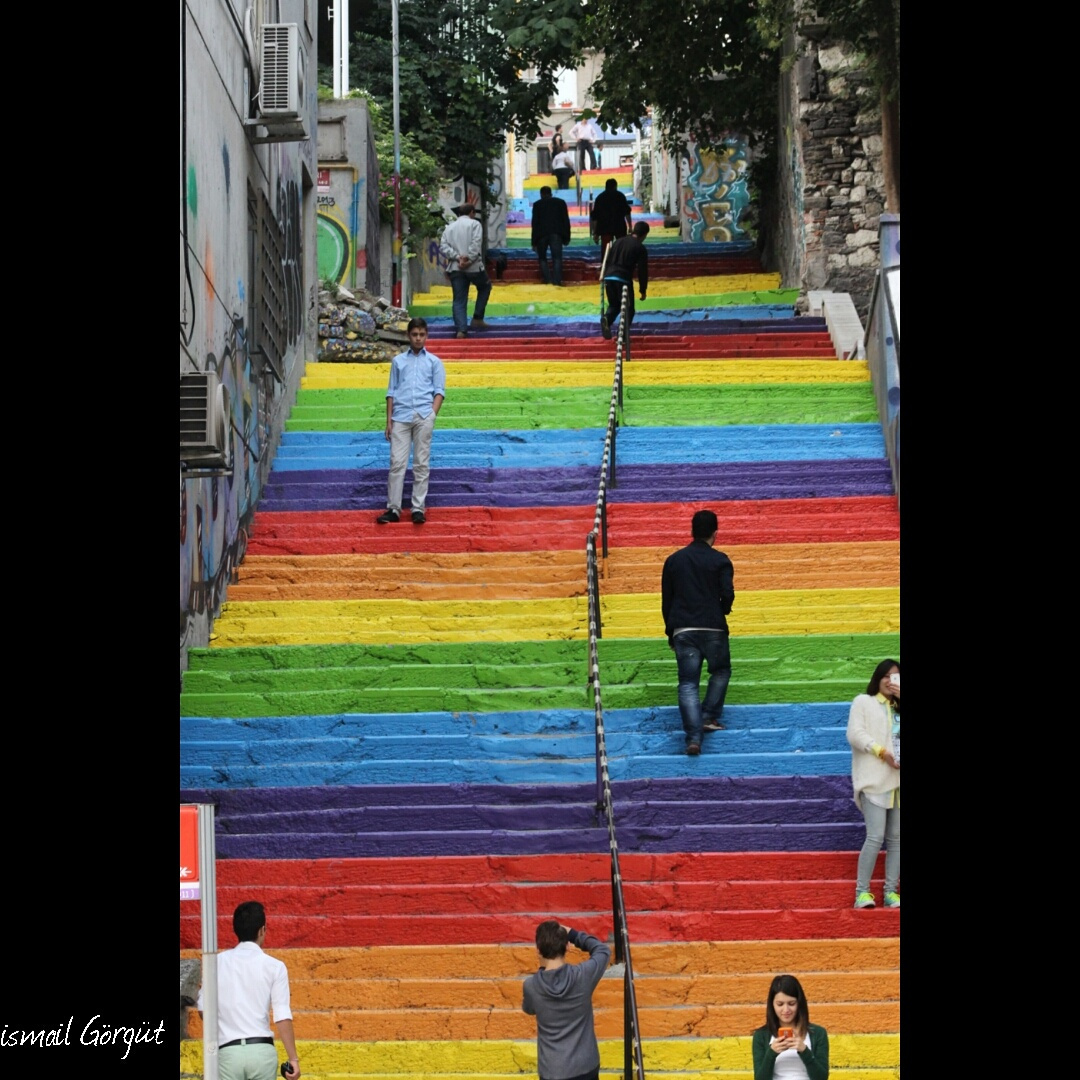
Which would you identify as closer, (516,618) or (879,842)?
(879,842)

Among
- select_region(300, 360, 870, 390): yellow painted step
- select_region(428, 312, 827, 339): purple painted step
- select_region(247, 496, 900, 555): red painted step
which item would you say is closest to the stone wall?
select_region(428, 312, 827, 339): purple painted step

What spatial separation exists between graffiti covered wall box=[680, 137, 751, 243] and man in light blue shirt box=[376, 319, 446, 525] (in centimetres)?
2172

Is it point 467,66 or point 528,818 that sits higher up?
point 467,66

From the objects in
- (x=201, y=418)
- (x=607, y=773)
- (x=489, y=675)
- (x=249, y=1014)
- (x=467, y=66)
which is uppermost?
(x=467, y=66)

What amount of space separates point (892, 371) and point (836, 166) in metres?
7.72

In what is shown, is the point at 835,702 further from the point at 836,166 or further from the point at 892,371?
the point at 836,166

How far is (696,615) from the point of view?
1439 cm

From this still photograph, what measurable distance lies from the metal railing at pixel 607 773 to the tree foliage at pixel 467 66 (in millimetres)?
11326

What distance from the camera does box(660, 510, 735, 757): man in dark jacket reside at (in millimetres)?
14414

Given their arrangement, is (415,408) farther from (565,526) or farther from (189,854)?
(189,854)

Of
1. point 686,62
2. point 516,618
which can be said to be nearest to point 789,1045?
point 516,618

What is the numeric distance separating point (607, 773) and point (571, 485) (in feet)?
23.0

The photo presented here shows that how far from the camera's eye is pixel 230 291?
1775cm
